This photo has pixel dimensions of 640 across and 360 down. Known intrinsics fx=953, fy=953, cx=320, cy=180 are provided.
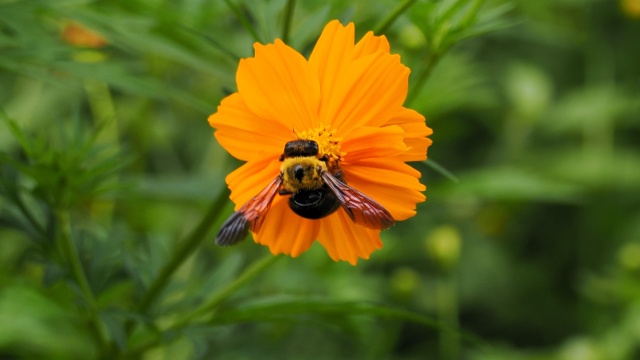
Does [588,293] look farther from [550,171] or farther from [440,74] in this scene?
[440,74]

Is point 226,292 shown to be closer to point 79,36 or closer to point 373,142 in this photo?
point 373,142

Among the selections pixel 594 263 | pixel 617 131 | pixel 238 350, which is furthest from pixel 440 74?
pixel 617 131

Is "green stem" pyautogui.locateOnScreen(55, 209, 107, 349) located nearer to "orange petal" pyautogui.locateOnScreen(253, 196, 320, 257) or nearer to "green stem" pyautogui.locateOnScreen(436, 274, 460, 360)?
"orange petal" pyautogui.locateOnScreen(253, 196, 320, 257)

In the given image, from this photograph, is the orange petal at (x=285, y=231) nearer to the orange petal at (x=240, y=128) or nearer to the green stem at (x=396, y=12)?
the orange petal at (x=240, y=128)

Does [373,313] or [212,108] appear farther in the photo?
[212,108]

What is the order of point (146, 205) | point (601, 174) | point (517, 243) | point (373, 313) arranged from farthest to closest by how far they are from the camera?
1. point (517, 243)
2. point (601, 174)
3. point (146, 205)
4. point (373, 313)

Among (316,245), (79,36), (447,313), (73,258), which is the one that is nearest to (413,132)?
(73,258)
